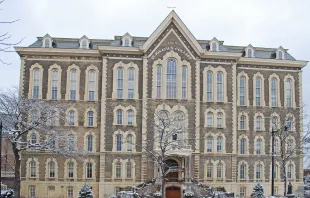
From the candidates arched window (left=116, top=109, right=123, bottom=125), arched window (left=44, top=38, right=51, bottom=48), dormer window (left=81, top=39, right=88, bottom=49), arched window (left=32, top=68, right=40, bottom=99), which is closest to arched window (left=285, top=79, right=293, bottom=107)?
arched window (left=116, top=109, right=123, bottom=125)

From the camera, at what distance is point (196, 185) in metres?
50.9

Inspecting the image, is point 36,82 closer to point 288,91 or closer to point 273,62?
point 273,62

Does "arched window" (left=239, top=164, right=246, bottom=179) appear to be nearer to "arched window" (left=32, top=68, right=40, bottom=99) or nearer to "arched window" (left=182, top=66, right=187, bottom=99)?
"arched window" (left=182, top=66, right=187, bottom=99)

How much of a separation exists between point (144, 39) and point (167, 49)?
448cm

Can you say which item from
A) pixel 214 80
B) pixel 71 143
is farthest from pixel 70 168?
pixel 214 80

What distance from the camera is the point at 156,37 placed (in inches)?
2137

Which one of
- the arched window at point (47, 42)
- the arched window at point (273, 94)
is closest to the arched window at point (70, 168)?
the arched window at point (47, 42)

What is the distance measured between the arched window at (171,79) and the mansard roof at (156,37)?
3.16 meters

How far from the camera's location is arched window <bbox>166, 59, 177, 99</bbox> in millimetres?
54250

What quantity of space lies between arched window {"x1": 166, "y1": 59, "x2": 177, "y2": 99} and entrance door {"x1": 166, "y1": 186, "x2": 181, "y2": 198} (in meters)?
10.3

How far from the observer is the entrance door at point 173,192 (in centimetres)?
5122

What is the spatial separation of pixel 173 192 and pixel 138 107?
1036 centimetres

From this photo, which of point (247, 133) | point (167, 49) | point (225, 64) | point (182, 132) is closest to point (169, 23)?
point (167, 49)

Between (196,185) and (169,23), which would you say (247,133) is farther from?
(169,23)
